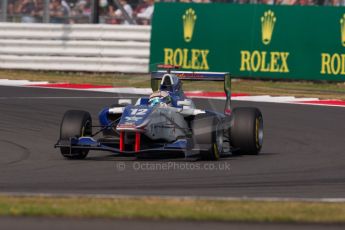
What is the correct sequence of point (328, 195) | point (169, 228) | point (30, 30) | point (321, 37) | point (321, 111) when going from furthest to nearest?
point (30, 30), point (321, 37), point (321, 111), point (328, 195), point (169, 228)

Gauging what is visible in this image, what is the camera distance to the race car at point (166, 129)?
11.9 metres

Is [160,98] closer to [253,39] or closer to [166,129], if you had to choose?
[166,129]

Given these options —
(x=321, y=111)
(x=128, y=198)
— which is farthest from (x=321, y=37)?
(x=128, y=198)

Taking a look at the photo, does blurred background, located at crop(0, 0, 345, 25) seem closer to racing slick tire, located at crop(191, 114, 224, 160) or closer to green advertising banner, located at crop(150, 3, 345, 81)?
green advertising banner, located at crop(150, 3, 345, 81)

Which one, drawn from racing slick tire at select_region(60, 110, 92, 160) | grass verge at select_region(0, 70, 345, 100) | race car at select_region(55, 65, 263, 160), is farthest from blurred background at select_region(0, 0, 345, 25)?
racing slick tire at select_region(60, 110, 92, 160)

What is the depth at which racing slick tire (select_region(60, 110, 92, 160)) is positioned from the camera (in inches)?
476

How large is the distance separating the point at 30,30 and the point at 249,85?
5.37m

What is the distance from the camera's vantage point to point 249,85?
75.6 ft

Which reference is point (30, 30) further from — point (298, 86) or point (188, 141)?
point (188, 141)

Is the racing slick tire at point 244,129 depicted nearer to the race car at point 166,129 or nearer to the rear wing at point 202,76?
the race car at point 166,129

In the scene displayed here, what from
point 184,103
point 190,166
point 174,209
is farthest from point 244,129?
point 174,209

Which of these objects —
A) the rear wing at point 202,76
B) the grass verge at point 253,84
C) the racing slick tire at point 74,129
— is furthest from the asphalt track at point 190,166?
the grass verge at point 253,84

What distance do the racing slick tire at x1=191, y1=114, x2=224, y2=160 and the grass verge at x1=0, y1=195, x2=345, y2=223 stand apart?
3.33 metres

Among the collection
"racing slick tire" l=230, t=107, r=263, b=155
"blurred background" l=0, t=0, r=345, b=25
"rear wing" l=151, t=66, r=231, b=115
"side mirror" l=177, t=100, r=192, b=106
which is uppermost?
"blurred background" l=0, t=0, r=345, b=25
